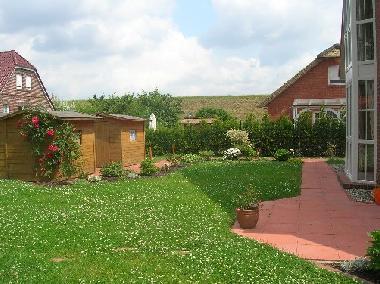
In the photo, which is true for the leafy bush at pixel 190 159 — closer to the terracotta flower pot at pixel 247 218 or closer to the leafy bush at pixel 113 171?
the leafy bush at pixel 113 171

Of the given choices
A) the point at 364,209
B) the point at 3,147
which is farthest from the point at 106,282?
the point at 3,147

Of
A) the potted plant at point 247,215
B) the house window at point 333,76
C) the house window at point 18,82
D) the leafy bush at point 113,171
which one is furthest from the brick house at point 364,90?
the house window at point 18,82

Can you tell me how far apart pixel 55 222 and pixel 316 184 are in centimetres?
1025

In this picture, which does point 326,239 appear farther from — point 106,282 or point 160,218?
point 106,282

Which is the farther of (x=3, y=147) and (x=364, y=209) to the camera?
(x=3, y=147)

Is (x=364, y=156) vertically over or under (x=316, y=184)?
over

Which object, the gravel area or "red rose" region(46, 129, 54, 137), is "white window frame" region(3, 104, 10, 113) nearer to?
"red rose" region(46, 129, 54, 137)

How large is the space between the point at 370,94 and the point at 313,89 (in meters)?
21.9

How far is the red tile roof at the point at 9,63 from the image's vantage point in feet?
135

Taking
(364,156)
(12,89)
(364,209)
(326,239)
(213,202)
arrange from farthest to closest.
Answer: (12,89), (364,156), (213,202), (364,209), (326,239)

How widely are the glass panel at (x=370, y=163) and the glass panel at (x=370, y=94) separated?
1384mm

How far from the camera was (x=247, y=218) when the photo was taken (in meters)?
10.9

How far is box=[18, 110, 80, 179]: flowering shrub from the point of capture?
19047 mm

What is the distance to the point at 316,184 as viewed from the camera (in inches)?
694
